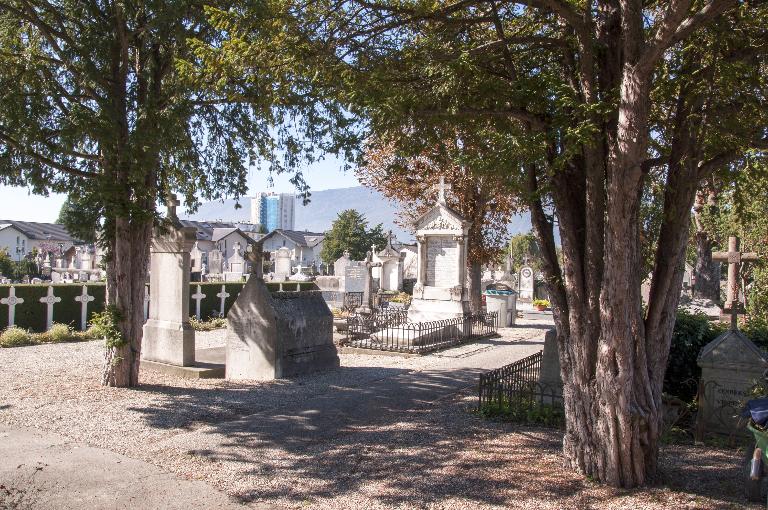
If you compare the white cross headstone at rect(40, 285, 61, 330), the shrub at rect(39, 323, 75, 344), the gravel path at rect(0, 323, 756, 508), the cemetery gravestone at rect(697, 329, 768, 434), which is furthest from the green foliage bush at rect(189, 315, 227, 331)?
the cemetery gravestone at rect(697, 329, 768, 434)

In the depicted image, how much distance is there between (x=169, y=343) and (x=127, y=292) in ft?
8.85

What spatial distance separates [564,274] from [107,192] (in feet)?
21.9

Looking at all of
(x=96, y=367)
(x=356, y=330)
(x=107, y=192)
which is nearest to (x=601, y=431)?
(x=107, y=192)

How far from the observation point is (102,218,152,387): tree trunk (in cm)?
959

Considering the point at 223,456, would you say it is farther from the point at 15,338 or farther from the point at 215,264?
the point at 215,264

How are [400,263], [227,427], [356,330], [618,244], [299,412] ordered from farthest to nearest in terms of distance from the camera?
[400,263] < [356,330] < [299,412] < [227,427] < [618,244]

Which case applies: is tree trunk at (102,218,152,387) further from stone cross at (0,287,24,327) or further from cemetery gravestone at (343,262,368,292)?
cemetery gravestone at (343,262,368,292)

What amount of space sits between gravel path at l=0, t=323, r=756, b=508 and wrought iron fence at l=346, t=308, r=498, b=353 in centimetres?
369

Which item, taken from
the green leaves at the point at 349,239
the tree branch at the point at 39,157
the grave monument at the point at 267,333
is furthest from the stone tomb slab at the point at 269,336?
the green leaves at the point at 349,239

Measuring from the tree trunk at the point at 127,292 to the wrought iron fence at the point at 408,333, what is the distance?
6.64 meters

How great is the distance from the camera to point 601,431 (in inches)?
214

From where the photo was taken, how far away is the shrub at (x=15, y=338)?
48.7 feet

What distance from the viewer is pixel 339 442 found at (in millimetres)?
6875

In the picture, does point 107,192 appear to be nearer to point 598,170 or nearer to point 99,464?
point 99,464
